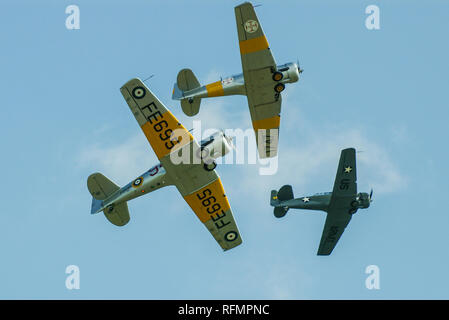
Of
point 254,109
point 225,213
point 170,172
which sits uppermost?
point 254,109

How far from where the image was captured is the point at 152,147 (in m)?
25.8

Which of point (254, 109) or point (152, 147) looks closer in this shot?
point (152, 147)

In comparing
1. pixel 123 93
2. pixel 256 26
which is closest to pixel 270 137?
pixel 256 26

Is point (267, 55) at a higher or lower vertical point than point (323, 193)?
higher

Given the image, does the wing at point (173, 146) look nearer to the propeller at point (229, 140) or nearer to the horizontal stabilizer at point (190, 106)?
the propeller at point (229, 140)

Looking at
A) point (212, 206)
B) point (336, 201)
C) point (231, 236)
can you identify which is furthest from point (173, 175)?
point (336, 201)

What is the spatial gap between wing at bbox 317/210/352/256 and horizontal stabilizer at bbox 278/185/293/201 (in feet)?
6.45

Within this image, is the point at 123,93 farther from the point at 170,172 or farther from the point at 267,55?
the point at 267,55

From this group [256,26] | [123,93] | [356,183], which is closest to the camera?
[123,93]

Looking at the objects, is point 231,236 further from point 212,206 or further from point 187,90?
point 187,90

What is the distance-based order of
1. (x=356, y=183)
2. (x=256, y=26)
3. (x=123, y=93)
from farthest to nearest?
(x=356, y=183) → (x=256, y=26) → (x=123, y=93)

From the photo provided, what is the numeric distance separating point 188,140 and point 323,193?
26.9 feet

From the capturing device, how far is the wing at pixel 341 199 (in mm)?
29578

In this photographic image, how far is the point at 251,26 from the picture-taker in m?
27.2
